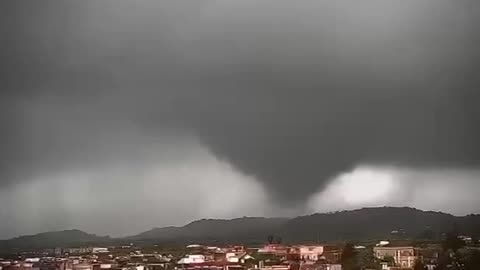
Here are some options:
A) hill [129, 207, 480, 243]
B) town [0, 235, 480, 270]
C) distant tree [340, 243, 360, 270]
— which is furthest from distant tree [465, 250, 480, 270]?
distant tree [340, 243, 360, 270]

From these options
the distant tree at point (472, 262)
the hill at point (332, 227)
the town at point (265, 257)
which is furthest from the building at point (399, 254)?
the distant tree at point (472, 262)

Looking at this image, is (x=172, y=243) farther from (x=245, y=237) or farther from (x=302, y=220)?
(x=302, y=220)

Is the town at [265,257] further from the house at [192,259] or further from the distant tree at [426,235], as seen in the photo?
the distant tree at [426,235]

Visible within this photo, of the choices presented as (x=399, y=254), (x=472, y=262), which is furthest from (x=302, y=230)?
(x=472, y=262)

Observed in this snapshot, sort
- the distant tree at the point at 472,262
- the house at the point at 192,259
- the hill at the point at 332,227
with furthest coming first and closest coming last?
A: the hill at the point at 332,227
the distant tree at the point at 472,262
the house at the point at 192,259

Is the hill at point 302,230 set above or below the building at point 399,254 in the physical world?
above

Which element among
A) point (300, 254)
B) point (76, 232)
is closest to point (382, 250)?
point (300, 254)

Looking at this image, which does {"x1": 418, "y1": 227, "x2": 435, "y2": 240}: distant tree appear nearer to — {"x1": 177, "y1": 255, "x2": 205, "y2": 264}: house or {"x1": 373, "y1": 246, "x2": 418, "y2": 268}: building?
{"x1": 373, "y1": 246, "x2": 418, "y2": 268}: building

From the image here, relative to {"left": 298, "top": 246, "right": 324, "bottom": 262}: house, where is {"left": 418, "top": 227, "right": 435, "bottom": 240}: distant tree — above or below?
above
